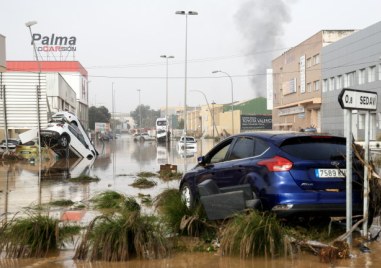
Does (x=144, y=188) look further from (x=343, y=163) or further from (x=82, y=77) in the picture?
(x=82, y=77)

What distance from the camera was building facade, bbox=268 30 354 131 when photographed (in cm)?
5834

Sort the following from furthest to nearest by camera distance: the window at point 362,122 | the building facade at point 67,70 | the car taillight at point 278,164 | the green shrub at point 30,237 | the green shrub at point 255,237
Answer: the building facade at point 67,70 < the window at point 362,122 < the car taillight at point 278,164 < the green shrub at point 30,237 < the green shrub at point 255,237

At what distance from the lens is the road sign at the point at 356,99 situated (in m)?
6.15

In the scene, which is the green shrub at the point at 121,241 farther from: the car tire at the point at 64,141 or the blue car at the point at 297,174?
the car tire at the point at 64,141

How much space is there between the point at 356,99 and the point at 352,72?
45039mm

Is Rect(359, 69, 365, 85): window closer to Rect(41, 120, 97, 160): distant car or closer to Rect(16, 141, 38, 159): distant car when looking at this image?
Rect(41, 120, 97, 160): distant car

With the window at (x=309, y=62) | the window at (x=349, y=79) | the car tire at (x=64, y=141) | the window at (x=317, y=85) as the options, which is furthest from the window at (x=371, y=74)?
the car tire at (x=64, y=141)

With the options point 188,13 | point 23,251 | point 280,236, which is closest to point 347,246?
point 280,236

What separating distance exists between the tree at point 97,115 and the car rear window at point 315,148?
129699 mm

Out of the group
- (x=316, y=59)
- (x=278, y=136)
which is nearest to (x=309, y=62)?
(x=316, y=59)

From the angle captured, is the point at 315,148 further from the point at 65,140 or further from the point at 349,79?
the point at 349,79

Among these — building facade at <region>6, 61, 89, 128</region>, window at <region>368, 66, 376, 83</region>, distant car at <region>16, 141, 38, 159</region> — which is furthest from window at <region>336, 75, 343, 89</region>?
building facade at <region>6, 61, 89, 128</region>

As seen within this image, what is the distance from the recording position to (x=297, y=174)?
6.47m

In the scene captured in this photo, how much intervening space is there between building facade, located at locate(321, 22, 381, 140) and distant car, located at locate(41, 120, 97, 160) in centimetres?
2028
